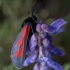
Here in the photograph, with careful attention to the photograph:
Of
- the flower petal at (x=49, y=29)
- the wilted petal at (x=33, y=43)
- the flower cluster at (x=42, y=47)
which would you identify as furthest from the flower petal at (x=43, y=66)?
the flower petal at (x=49, y=29)

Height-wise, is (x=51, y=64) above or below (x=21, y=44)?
below

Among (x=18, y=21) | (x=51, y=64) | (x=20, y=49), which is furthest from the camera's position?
(x=18, y=21)

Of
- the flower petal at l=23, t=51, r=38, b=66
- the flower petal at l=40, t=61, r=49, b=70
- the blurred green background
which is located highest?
the flower petal at l=23, t=51, r=38, b=66

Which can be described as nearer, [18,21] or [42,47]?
[42,47]

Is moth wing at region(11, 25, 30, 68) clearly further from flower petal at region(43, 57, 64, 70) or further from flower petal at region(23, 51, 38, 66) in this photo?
flower petal at region(43, 57, 64, 70)

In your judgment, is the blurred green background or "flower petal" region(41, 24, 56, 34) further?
the blurred green background

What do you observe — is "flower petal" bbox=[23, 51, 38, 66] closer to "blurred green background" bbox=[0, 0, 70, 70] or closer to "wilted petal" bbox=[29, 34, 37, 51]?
"wilted petal" bbox=[29, 34, 37, 51]

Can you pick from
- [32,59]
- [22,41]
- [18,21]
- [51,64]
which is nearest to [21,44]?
[22,41]

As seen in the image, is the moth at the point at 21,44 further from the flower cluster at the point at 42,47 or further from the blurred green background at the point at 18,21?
the blurred green background at the point at 18,21

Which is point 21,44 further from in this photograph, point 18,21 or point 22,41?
point 18,21

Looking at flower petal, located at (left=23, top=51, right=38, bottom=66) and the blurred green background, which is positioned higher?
Answer: flower petal, located at (left=23, top=51, right=38, bottom=66)

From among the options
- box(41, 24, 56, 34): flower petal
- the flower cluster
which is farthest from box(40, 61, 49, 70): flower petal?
box(41, 24, 56, 34): flower petal

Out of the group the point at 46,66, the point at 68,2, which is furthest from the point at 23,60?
the point at 68,2
